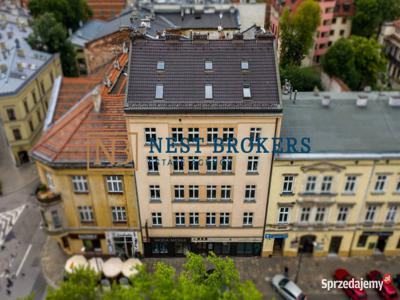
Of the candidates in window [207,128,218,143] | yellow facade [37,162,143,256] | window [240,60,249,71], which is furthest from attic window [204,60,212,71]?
yellow facade [37,162,143,256]

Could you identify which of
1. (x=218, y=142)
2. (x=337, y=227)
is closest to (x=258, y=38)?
(x=218, y=142)

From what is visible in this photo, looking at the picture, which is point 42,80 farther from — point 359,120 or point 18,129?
point 359,120

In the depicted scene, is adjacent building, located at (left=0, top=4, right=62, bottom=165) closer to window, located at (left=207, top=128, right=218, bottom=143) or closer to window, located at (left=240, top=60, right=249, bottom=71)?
window, located at (left=207, top=128, right=218, bottom=143)

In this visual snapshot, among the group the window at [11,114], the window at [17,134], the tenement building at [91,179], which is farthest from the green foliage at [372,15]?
the window at [17,134]

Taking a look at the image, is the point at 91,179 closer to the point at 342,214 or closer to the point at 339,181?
the point at 339,181

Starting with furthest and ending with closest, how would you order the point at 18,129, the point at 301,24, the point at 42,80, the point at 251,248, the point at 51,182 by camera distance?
the point at 301,24 → the point at 42,80 → the point at 18,129 → the point at 251,248 → the point at 51,182
